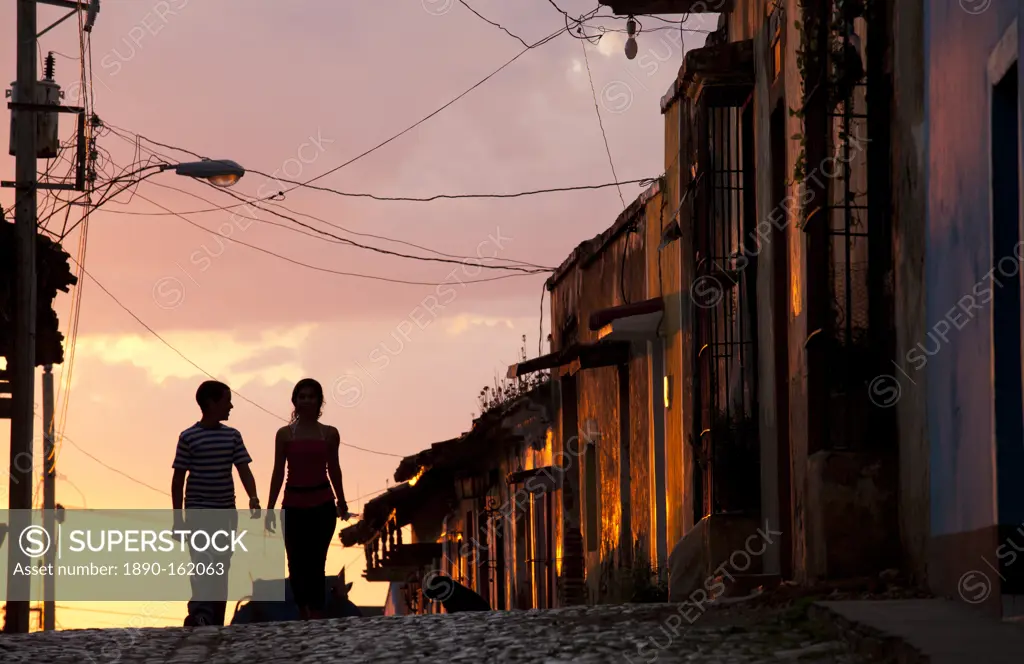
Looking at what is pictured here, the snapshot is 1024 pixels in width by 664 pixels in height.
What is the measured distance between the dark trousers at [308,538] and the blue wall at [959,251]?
3949mm

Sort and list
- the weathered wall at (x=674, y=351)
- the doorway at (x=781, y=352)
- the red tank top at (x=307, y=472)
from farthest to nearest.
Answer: the weathered wall at (x=674, y=351) → the doorway at (x=781, y=352) → the red tank top at (x=307, y=472)

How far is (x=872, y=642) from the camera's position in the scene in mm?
7398

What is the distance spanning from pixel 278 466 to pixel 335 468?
38 cm

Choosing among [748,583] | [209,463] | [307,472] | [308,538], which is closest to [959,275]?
[748,583]

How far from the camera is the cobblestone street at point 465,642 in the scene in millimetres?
8125

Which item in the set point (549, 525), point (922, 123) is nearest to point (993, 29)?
point (922, 123)

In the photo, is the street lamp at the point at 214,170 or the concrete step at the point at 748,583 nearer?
the concrete step at the point at 748,583

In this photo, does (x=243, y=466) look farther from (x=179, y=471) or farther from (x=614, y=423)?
(x=614, y=423)

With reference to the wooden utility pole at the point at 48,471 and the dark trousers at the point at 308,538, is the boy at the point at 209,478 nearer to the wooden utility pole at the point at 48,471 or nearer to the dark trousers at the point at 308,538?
the dark trousers at the point at 308,538

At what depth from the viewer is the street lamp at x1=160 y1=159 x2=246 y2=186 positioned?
63.7 feet

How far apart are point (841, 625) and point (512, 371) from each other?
50.2ft

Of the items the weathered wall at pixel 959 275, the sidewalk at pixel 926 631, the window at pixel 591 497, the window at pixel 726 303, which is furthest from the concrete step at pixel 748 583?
the window at pixel 591 497

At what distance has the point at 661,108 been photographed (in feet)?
62.7

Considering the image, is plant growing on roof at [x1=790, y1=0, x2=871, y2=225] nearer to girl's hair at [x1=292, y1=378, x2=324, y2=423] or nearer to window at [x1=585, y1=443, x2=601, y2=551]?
girl's hair at [x1=292, y1=378, x2=324, y2=423]
